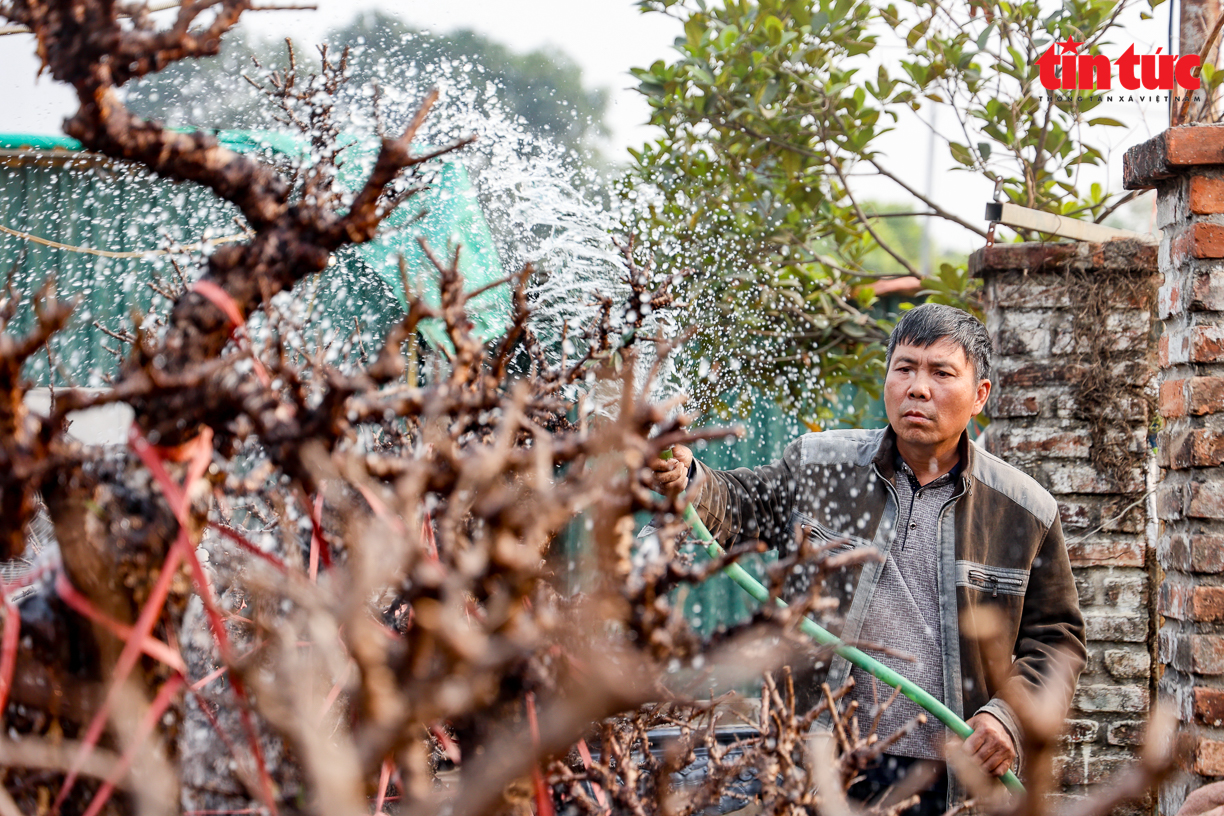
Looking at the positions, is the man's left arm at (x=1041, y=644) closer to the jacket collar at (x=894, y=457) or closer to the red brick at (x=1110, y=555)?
the jacket collar at (x=894, y=457)

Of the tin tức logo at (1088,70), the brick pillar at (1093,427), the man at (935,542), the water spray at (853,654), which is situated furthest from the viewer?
the tin tức logo at (1088,70)

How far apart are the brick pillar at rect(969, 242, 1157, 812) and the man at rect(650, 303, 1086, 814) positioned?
0.60m

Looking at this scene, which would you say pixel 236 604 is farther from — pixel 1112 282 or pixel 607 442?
pixel 1112 282

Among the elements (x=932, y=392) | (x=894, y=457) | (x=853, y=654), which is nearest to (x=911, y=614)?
(x=894, y=457)

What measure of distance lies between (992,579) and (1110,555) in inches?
35.6

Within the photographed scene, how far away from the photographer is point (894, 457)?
2500 mm

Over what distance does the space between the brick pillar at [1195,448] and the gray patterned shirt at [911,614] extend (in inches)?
26.3

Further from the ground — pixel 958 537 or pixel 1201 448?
pixel 1201 448

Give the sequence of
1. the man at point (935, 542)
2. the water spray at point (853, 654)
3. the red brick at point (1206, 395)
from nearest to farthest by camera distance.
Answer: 1. the water spray at point (853, 654)
2. the man at point (935, 542)
3. the red brick at point (1206, 395)

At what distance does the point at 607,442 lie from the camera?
58 cm

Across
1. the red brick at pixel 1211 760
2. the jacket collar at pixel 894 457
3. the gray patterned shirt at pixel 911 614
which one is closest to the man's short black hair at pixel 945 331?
the jacket collar at pixel 894 457

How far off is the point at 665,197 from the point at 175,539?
3.22 meters

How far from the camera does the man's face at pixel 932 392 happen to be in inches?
90.6

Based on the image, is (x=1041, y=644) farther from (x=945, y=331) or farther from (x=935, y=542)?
(x=945, y=331)
